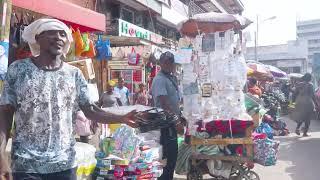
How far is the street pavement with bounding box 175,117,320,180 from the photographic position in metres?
6.85

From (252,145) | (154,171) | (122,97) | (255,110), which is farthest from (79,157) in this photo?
(122,97)

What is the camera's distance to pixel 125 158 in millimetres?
4414

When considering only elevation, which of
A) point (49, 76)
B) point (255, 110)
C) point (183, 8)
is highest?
point (183, 8)

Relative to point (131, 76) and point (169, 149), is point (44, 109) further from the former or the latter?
point (131, 76)

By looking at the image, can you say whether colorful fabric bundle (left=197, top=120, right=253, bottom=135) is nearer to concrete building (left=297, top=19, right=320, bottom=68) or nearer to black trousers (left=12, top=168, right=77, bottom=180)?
black trousers (left=12, top=168, right=77, bottom=180)

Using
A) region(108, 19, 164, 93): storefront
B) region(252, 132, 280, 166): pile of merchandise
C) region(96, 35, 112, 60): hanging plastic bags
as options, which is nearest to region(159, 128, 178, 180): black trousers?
region(252, 132, 280, 166): pile of merchandise

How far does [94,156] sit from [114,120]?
5.54ft

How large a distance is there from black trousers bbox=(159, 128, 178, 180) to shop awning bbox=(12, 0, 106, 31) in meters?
2.09

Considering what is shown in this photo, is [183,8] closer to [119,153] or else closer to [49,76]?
[119,153]

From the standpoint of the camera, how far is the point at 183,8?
79.4 feet

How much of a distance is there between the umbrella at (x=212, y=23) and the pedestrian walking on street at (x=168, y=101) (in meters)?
0.80

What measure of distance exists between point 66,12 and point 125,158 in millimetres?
2381

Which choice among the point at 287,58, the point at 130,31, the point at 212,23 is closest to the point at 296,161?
the point at 212,23

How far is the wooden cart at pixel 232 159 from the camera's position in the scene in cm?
559
